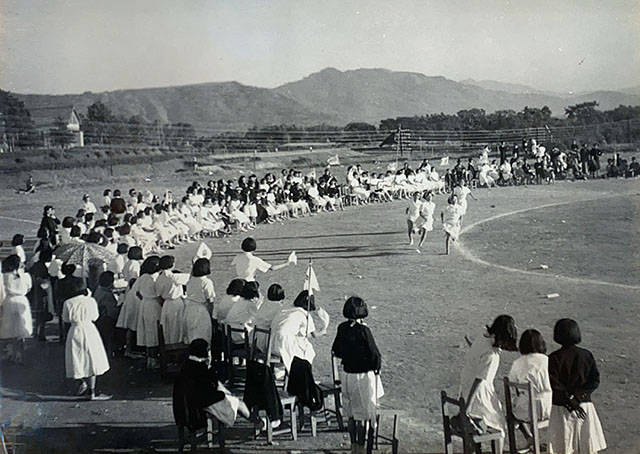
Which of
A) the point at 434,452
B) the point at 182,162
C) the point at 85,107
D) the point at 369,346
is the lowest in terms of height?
the point at 434,452

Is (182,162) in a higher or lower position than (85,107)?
lower

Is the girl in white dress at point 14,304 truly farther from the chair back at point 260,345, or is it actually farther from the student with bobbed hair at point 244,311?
the chair back at point 260,345

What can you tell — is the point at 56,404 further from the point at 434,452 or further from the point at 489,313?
the point at 489,313

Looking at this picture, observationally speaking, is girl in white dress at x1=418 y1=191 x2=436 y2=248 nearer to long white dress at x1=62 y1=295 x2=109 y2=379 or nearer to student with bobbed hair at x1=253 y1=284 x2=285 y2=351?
student with bobbed hair at x1=253 y1=284 x2=285 y2=351

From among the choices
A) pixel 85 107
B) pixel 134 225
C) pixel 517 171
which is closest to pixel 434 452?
pixel 134 225

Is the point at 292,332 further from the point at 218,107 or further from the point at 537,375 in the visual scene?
the point at 218,107
